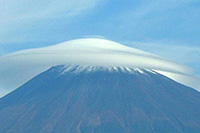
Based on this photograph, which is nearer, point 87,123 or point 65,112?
point 87,123

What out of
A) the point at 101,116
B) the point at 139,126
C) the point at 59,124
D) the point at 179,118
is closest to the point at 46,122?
the point at 59,124

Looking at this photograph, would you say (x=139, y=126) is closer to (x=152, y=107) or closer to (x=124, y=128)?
(x=124, y=128)

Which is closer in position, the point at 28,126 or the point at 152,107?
the point at 28,126

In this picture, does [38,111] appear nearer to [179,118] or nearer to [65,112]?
[65,112]

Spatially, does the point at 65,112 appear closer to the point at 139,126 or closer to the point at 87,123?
the point at 87,123

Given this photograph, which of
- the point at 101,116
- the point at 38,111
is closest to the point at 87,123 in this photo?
the point at 101,116

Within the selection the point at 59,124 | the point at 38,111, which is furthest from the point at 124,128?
the point at 38,111

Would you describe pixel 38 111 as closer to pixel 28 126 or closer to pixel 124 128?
pixel 28 126
